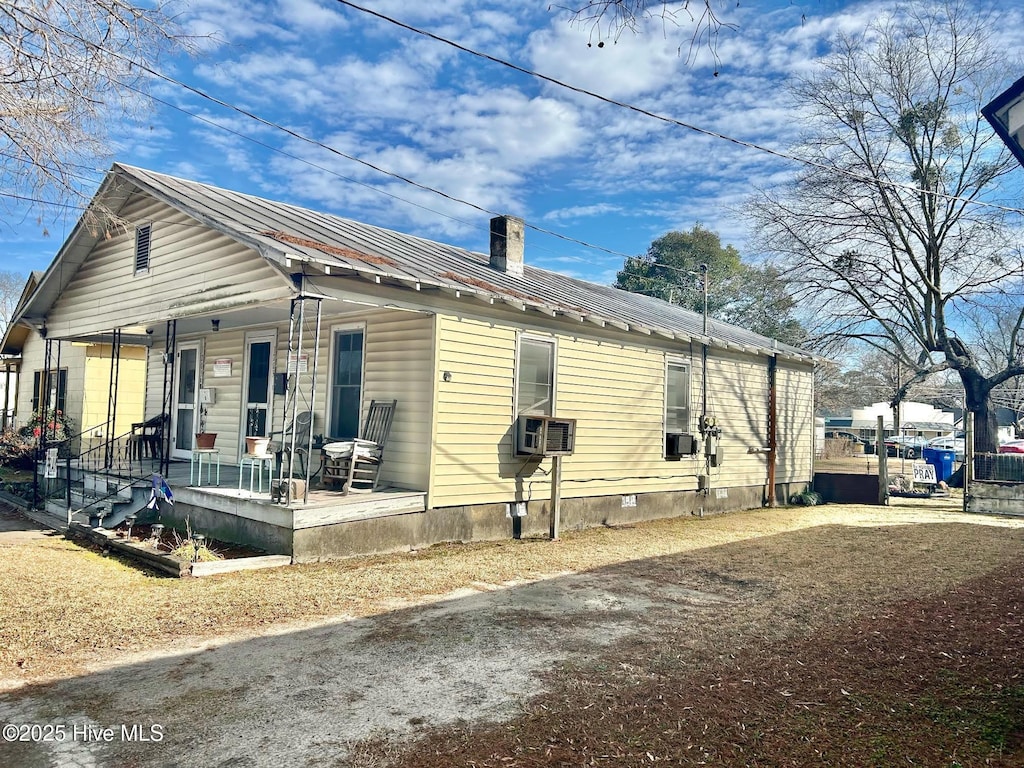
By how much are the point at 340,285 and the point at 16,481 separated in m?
9.18

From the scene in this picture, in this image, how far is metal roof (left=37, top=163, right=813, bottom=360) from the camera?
7715mm

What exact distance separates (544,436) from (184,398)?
770 centimetres

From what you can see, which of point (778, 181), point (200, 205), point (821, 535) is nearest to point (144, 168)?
point (200, 205)

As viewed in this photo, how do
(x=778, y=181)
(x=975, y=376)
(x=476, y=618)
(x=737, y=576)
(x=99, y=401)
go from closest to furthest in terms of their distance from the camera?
(x=476, y=618)
(x=737, y=576)
(x=99, y=401)
(x=975, y=376)
(x=778, y=181)

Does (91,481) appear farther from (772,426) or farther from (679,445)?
(772,426)

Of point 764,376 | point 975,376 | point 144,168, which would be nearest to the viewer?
point 144,168

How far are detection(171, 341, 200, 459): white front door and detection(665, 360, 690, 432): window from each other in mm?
8613

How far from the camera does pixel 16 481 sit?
12.6 m

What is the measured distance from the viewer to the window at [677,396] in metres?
12.4

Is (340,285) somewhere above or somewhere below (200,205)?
below

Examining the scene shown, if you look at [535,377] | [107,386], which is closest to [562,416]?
[535,377]

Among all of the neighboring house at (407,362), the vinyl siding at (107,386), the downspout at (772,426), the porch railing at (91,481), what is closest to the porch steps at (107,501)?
the porch railing at (91,481)

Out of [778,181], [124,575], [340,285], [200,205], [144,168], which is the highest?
[778,181]

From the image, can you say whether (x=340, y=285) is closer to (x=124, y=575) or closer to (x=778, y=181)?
(x=124, y=575)
